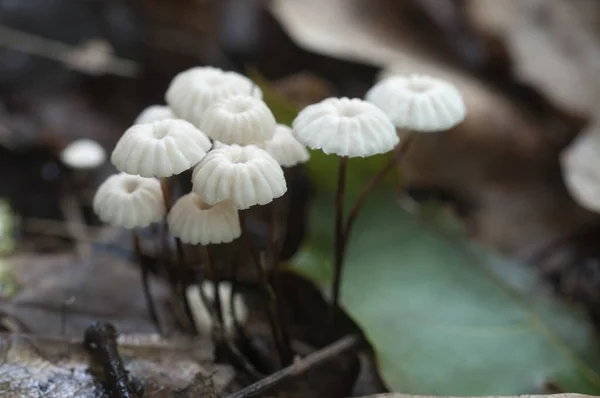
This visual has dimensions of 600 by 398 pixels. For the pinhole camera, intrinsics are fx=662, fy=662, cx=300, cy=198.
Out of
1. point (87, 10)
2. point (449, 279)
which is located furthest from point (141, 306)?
point (87, 10)

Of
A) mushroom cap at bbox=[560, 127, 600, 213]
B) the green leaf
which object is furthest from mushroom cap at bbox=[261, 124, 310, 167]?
mushroom cap at bbox=[560, 127, 600, 213]

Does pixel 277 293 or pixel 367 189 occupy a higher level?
pixel 367 189

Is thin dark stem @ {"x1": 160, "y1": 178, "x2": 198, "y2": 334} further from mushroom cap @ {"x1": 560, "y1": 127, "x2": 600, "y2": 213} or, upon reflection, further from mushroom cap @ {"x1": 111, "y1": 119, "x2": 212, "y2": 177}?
mushroom cap @ {"x1": 560, "y1": 127, "x2": 600, "y2": 213}

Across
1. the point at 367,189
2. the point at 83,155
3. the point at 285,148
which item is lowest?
the point at 83,155

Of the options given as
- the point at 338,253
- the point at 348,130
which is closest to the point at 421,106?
the point at 348,130

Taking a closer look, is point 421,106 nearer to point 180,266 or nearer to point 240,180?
point 240,180

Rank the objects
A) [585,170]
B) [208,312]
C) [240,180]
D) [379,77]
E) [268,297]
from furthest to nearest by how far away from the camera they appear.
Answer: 1. [379,77]
2. [585,170]
3. [208,312]
4. [268,297]
5. [240,180]

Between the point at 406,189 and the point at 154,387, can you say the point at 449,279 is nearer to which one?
the point at 406,189
